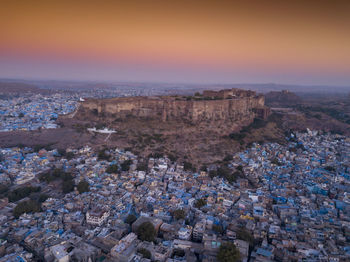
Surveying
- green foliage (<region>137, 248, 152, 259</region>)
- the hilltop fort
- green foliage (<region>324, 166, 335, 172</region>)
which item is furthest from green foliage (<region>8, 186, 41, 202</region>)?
green foliage (<region>324, 166, 335, 172</region>)

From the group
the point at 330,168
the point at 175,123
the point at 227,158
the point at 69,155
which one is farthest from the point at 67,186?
the point at 330,168

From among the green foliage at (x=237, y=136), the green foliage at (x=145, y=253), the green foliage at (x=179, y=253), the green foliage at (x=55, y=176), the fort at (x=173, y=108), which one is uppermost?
the fort at (x=173, y=108)

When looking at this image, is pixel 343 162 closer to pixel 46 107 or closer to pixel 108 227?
pixel 108 227

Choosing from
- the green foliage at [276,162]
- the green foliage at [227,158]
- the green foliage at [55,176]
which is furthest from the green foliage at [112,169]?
the green foliage at [276,162]

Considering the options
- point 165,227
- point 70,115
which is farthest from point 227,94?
point 165,227

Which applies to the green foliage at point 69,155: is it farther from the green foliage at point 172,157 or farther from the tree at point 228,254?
the tree at point 228,254

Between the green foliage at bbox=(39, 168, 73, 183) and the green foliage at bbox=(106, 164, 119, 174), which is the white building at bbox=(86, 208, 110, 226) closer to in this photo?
the green foliage at bbox=(39, 168, 73, 183)
